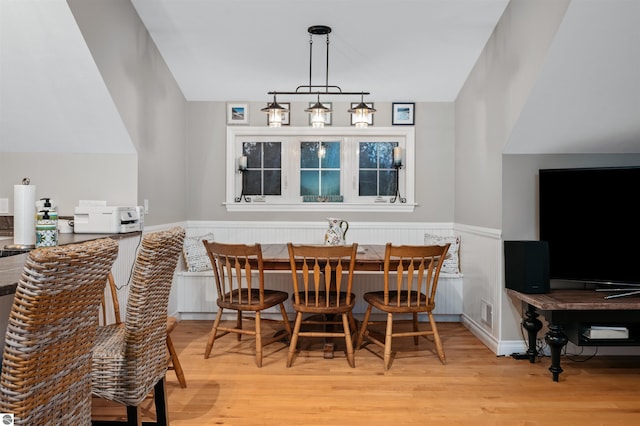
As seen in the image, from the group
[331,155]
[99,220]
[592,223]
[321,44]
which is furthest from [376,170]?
[99,220]

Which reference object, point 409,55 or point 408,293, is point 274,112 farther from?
point 408,293

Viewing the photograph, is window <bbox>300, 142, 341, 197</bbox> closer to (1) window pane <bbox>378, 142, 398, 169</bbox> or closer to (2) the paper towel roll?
(1) window pane <bbox>378, 142, 398, 169</bbox>

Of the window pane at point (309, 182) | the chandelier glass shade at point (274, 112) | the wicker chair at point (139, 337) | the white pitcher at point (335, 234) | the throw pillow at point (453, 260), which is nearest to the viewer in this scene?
the wicker chair at point (139, 337)

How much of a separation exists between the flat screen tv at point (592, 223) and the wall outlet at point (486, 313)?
1.94 feet

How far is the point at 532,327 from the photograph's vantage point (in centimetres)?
325

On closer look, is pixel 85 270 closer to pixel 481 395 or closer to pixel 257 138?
pixel 481 395

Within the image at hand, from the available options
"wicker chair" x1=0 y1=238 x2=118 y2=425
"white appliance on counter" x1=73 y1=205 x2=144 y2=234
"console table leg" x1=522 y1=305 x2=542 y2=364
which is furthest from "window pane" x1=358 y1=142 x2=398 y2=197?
"wicker chair" x1=0 y1=238 x2=118 y2=425

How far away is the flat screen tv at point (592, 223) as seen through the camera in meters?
3.13

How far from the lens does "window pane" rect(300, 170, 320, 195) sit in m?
4.84

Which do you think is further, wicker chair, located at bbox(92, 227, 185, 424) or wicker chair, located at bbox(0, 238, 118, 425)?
wicker chair, located at bbox(92, 227, 185, 424)

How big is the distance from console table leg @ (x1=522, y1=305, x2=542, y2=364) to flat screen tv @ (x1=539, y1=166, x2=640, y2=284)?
1.01ft

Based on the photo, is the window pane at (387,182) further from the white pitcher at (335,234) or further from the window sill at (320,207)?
the white pitcher at (335,234)

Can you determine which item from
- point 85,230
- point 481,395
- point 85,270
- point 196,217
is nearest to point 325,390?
point 481,395

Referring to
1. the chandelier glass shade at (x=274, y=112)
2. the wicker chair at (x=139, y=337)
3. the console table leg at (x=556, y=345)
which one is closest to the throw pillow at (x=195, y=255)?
the chandelier glass shade at (x=274, y=112)
